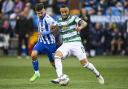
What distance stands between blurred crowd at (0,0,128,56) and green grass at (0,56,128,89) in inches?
144

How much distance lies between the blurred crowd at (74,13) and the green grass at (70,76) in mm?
3666

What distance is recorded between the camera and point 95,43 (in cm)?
3098

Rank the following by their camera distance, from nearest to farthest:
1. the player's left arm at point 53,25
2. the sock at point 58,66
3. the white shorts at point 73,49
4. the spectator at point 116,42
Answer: the sock at point 58,66 < the white shorts at point 73,49 < the player's left arm at point 53,25 < the spectator at point 116,42

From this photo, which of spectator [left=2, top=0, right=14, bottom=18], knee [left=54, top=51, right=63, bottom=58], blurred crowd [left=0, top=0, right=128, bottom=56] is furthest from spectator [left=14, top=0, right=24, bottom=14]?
knee [left=54, top=51, right=63, bottom=58]

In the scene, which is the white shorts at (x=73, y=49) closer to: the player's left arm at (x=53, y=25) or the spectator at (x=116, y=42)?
the player's left arm at (x=53, y=25)

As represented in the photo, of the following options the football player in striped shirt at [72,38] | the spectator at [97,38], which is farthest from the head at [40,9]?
the spectator at [97,38]

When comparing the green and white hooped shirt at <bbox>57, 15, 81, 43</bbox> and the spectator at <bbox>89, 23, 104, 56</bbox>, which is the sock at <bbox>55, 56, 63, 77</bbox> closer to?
the green and white hooped shirt at <bbox>57, 15, 81, 43</bbox>

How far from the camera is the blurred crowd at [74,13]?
98.4 feet

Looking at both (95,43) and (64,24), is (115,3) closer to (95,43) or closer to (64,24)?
(95,43)

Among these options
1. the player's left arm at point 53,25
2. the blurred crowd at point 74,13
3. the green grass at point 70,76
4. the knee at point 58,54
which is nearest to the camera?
the green grass at point 70,76

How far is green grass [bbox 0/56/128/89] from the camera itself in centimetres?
1510

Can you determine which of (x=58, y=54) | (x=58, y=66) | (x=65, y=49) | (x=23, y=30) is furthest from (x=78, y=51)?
(x=23, y=30)

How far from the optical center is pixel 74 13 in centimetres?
3014

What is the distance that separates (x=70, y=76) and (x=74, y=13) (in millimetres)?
11570
